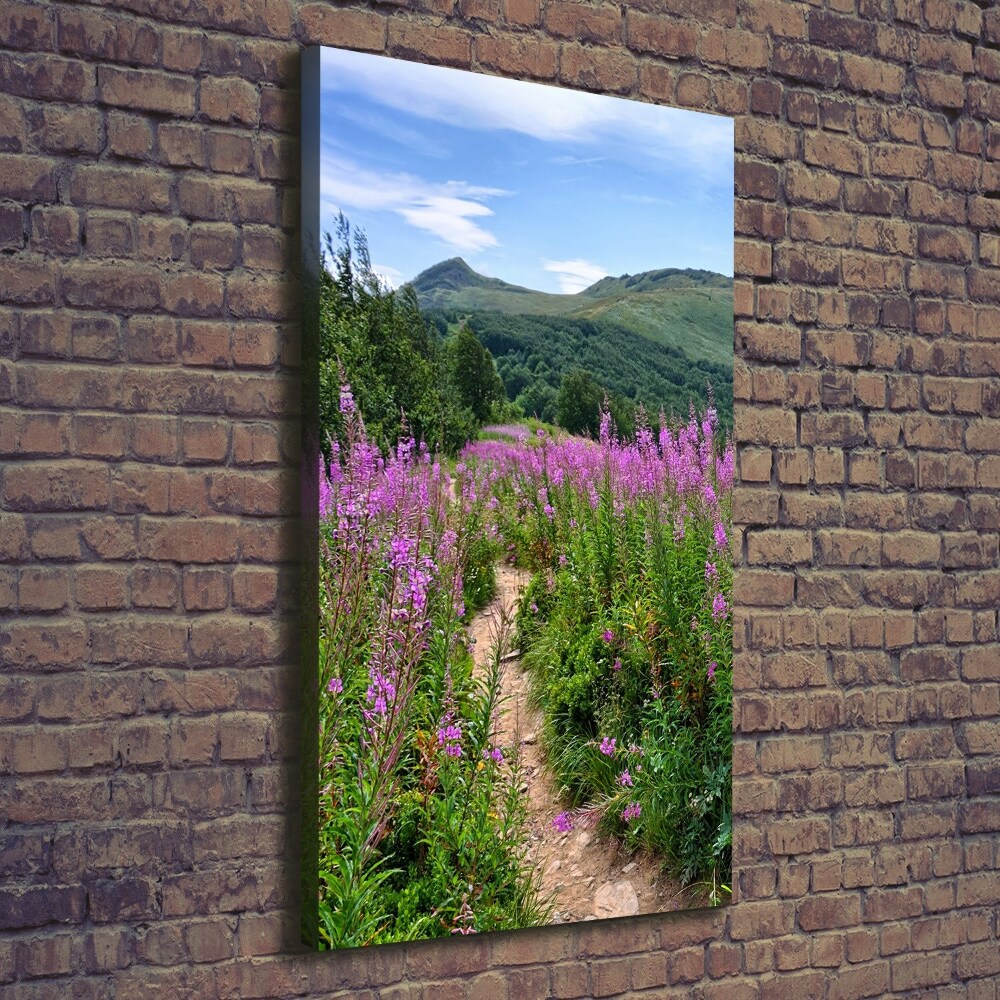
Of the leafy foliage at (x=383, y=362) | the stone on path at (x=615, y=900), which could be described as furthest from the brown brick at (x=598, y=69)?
the stone on path at (x=615, y=900)

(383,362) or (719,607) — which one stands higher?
(383,362)

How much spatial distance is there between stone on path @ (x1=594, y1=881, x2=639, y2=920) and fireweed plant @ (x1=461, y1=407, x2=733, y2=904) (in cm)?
12

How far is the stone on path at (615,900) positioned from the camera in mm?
2457

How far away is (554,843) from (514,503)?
0.85 metres

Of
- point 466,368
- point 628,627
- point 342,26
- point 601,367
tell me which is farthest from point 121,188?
point 628,627

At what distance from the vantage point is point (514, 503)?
2600 millimetres

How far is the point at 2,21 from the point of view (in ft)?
6.64

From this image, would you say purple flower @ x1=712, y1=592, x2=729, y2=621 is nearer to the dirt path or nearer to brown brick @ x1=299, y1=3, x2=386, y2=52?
the dirt path

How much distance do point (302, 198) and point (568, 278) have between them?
30.1 inches

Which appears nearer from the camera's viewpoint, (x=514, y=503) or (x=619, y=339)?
(x=514, y=503)

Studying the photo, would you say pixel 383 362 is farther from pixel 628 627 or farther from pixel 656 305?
pixel 628 627

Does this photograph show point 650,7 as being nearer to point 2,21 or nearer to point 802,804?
point 2,21

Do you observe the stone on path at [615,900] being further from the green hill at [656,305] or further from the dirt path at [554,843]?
the green hill at [656,305]

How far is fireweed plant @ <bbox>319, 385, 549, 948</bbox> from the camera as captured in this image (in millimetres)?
2254
